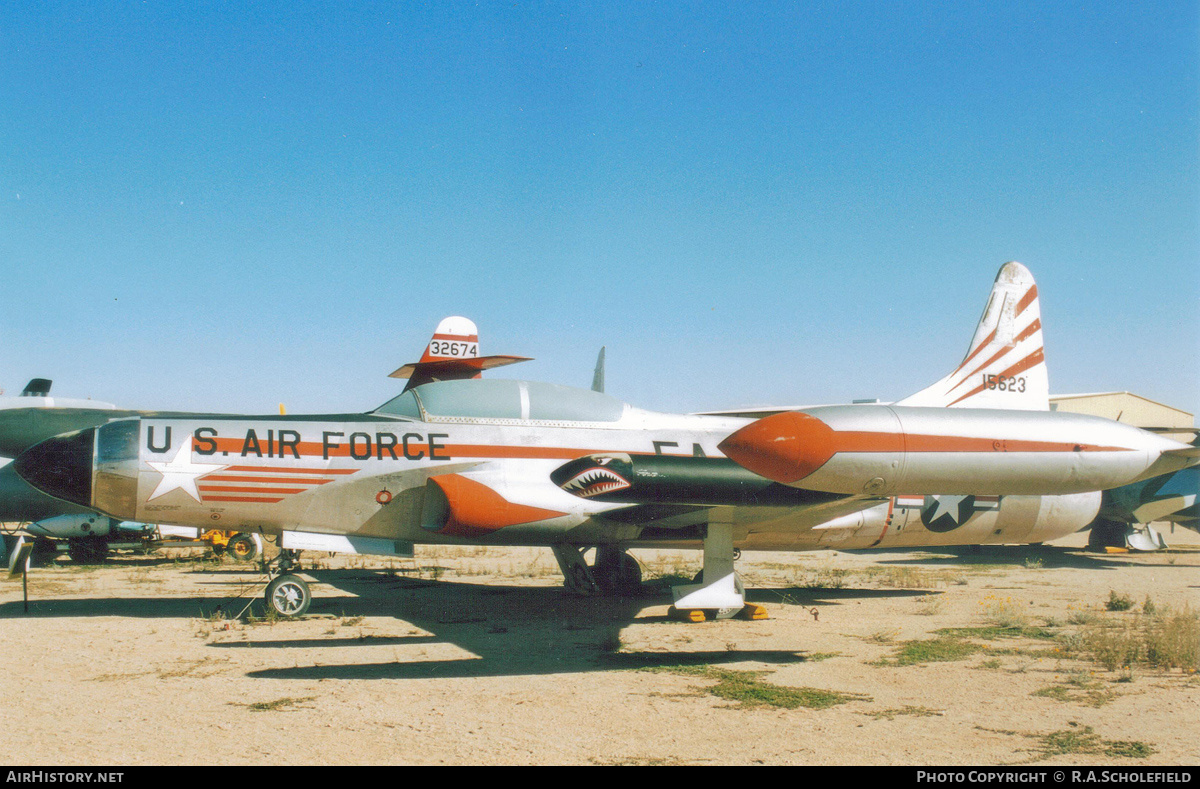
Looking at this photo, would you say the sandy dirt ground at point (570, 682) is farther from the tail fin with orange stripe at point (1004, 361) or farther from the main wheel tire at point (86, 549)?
the main wheel tire at point (86, 549)

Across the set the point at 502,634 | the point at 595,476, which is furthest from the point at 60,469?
the point at 595,476

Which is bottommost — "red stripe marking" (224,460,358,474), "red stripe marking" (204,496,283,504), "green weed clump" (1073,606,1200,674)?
"green weed clump" (1073,606,1200,674)

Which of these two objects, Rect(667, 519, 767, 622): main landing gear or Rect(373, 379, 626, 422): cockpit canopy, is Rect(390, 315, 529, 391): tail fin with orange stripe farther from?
Rect(667, 519, 767, 622): main landing gear

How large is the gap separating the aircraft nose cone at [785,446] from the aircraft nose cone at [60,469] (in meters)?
7.46

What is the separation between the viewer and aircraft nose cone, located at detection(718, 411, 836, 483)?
7055 mm

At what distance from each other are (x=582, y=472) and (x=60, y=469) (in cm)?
616

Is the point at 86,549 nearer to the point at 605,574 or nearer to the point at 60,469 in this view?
the point at 60,469

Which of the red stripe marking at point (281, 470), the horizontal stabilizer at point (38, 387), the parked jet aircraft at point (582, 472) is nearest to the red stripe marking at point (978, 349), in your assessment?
the parked jet aircraft at point (582, 472)

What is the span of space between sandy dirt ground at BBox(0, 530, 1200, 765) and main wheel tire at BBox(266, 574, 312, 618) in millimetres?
309

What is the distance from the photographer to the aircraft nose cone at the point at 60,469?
9336mm

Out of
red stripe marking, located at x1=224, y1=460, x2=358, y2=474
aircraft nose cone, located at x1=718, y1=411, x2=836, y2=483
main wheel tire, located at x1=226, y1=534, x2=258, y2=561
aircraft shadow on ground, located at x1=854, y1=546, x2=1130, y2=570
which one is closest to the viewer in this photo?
aircraft nose cone, located at x1=718, y1=411, x2=836, y2=483

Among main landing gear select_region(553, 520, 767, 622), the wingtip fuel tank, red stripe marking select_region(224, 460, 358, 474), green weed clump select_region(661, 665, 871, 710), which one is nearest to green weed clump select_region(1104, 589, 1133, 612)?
the wingtip fuel tank

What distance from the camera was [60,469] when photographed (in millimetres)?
9336
